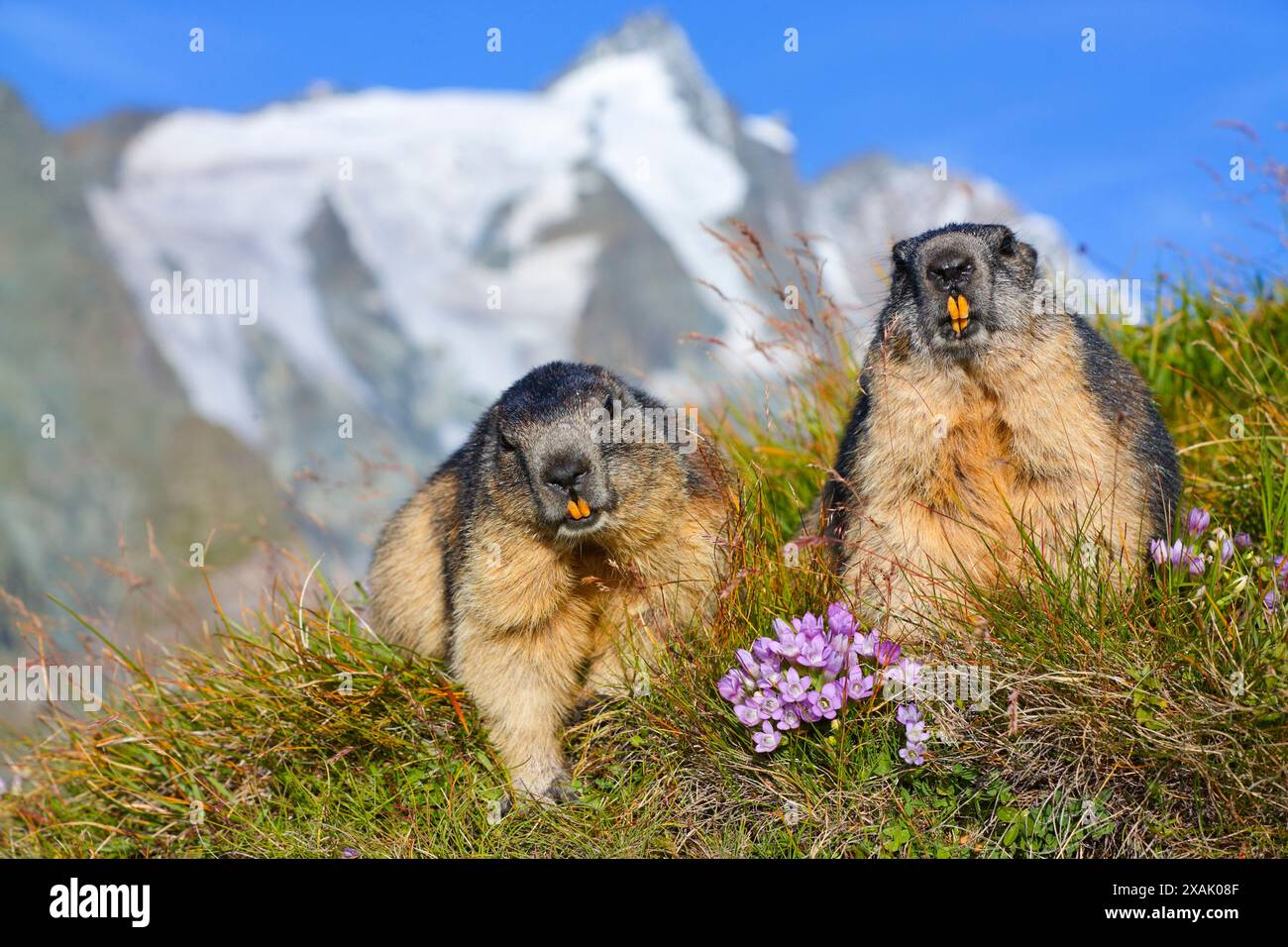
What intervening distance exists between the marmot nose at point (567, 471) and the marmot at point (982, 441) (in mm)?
1367

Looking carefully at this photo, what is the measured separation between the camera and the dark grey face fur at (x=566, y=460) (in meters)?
5.47

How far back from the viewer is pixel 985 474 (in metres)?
5.50

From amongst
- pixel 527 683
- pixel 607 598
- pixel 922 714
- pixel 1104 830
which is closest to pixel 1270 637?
pixel 1104 830

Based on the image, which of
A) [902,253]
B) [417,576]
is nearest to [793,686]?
[902,253]

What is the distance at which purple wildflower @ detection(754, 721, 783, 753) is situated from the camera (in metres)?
5.17

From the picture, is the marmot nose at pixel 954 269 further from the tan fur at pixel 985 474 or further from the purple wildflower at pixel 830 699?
the purple wildflower at pixel 830 699

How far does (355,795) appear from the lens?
5965mm

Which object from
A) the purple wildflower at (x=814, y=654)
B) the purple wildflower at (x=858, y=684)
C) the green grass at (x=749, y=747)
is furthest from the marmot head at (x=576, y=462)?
the purple wildflower at (x=858, y=684)

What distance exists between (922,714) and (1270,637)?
1634 millimetres

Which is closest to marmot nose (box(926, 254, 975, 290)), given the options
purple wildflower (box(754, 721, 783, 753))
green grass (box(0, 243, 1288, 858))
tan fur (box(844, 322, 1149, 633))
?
tan fur (box(844, 322, 1149, 633))

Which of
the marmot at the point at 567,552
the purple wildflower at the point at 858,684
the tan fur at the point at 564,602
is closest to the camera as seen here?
the purple wildflower at the point at 858,684

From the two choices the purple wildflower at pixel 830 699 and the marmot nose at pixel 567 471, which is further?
the marmot nose at pixel 567 471
